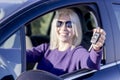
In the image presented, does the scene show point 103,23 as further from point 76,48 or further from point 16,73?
point 16,73

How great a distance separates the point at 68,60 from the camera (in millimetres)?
4297

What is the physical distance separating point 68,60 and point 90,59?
0.70 ft

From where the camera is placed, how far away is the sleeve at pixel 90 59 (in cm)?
411

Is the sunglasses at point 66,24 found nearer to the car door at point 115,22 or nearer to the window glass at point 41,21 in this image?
the window glass at point 41,21

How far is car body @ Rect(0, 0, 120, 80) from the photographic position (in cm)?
366

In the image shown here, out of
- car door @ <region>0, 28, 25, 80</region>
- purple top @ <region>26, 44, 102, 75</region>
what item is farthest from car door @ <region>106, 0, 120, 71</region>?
car door @ <region>0, 28, 25, 80</region>

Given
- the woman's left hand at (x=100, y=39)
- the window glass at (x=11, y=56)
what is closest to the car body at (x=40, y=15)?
the window glass at (x=11, y=56)

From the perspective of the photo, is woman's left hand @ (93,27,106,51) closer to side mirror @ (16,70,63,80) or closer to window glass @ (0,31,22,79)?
window glass @ (0,31,22,79)

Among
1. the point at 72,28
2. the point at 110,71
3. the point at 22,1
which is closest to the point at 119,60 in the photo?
the point at 110,71

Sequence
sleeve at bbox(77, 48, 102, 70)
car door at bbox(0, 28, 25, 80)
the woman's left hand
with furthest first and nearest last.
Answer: sleeve at bbox(77, 48, 102, 70), the woman's left hand, car door at bbox(0, 28, 25, 80)

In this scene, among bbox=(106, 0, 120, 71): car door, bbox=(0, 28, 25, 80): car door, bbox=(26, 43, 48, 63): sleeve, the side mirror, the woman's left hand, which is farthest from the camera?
bbox=(26, 43, 48, 63): sleeve

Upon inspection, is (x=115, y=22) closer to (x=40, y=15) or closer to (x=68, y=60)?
(x=68, y=60)

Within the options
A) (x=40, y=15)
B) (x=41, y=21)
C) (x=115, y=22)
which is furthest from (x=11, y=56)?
(x=41, y=21)

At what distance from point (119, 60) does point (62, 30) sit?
0.54 metres
